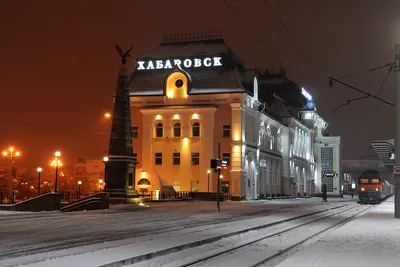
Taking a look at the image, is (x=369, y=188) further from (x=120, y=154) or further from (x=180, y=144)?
(x=120, y=154)

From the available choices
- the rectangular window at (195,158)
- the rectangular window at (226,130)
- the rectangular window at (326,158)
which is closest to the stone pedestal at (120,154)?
the rectangular window at (195,158)

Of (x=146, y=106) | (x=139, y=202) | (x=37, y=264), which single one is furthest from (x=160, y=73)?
(x=37, y=264)

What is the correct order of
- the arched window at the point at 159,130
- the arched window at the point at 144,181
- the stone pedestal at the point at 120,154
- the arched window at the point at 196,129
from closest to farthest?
the stone pedestal at the point at 120,154, the arched window at the point at 144,181, the arched window at the point at 196,129, the arched window at the point at 159,130

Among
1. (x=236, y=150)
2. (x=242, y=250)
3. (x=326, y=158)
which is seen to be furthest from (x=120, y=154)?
(x=326, y=158)

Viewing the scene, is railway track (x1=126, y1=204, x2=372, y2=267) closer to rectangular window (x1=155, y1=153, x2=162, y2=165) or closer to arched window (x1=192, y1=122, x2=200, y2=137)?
arched window (x1=192, y1=122, x2=200, y2=137)

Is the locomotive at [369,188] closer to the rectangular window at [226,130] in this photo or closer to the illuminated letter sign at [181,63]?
the rectangular window at [226,130]

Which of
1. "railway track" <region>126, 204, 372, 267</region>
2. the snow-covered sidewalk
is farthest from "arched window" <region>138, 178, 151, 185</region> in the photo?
the snow-covered sidewalk

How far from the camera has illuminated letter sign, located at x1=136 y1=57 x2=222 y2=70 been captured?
75.8 meters

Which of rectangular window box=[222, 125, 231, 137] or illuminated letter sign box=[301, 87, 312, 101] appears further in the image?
illuminated letter sign box=[301, 87, 312, 101]

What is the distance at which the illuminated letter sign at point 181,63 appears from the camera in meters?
75.8

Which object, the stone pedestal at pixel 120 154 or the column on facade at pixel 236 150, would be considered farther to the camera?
the column on facade at pixel 236 150

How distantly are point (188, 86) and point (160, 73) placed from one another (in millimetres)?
4855

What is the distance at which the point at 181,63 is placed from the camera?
253 feet

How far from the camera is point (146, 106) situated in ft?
254
